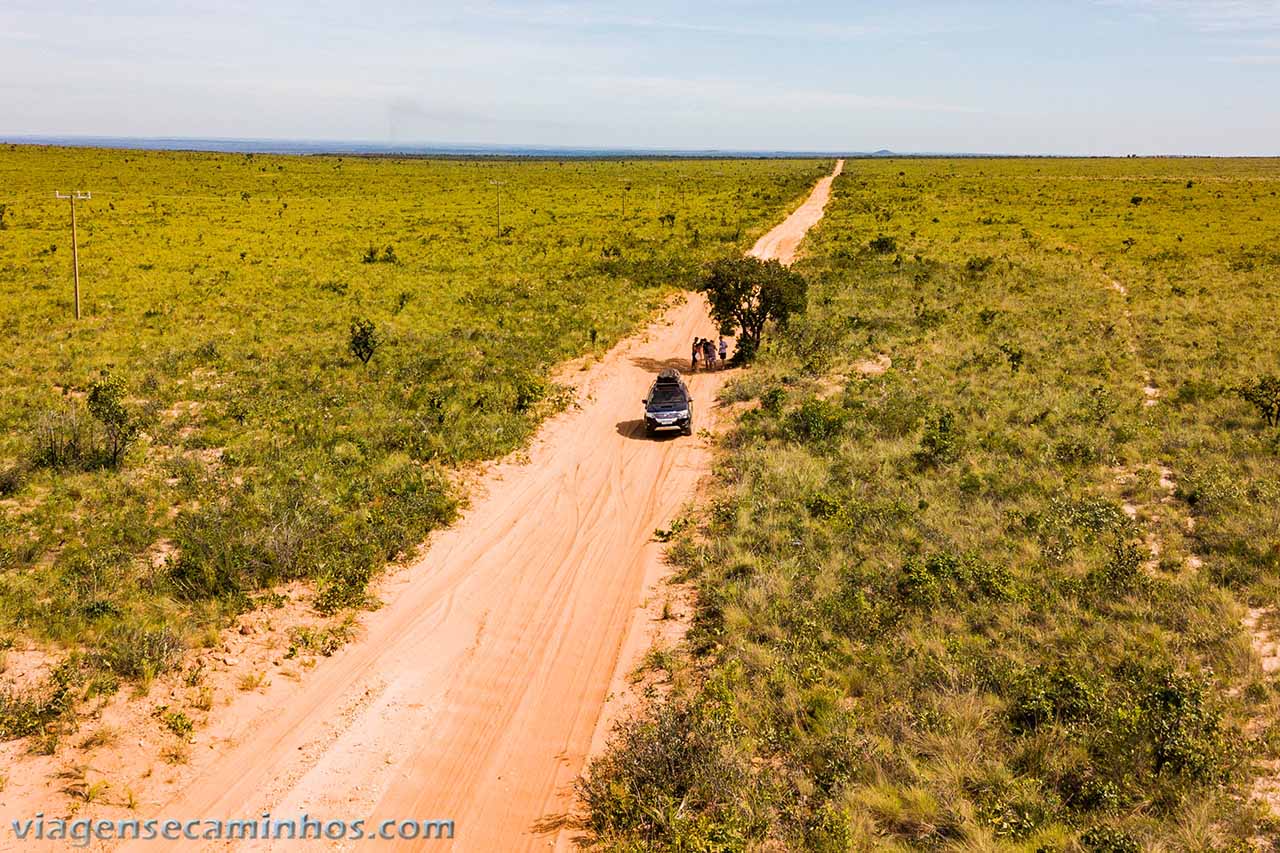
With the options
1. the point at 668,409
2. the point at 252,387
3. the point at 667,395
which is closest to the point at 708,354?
the point at 667,395

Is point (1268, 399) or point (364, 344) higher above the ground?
point (364, 344)

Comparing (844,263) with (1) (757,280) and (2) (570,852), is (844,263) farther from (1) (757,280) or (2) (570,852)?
(2) (570,852)

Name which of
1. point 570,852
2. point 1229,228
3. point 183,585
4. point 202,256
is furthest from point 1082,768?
point 1229,228

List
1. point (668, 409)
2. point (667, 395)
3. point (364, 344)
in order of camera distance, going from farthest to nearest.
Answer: point (364, 344) → point (667, 395) → point (668, 409)

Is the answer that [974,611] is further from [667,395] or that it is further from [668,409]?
[667,395]

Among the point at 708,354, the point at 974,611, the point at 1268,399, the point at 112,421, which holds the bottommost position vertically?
the point at 974,611
